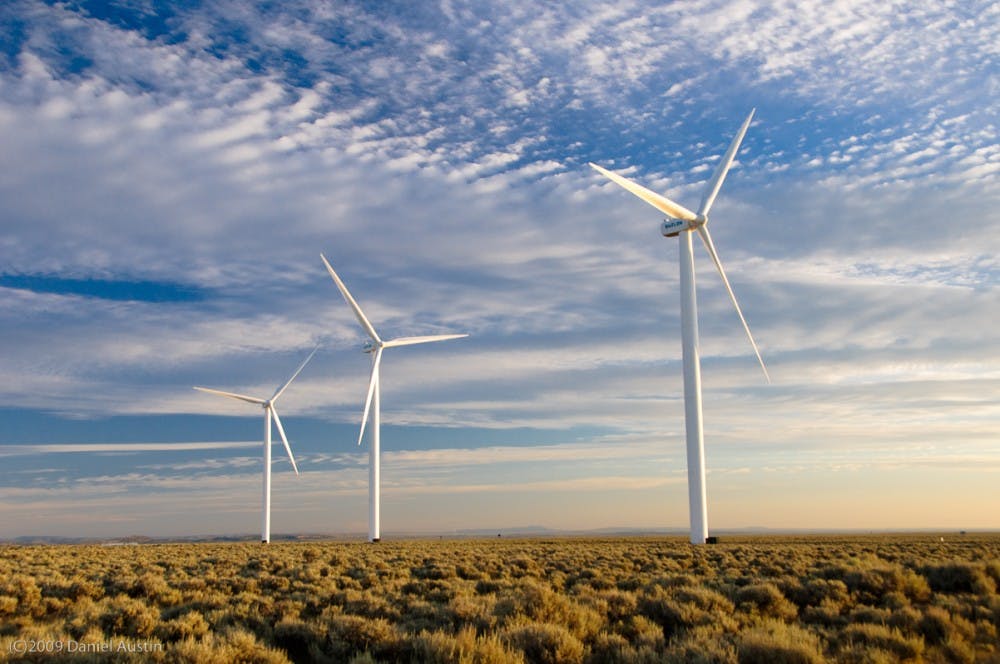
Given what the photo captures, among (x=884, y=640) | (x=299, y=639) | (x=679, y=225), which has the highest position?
(x=679, y=225)

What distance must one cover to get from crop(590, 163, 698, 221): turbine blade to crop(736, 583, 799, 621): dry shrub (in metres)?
32.3

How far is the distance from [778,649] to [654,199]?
45.7 metres

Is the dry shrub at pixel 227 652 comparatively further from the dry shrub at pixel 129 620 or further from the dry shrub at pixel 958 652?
the dry shrub at pixel 958 652

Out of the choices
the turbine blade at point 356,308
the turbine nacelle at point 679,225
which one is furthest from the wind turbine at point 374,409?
the turbine nacelle at point 679,225

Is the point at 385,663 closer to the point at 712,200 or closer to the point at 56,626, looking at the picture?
the point at 56,626

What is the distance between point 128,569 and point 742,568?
88.2ft

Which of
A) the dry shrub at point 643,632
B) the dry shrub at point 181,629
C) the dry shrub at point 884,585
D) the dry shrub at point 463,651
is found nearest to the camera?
the dry shrub at point 463,651

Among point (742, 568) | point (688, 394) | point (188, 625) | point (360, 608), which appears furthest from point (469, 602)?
point (688, 394)

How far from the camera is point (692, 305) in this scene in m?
52.9

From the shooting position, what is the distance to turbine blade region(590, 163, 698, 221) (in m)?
47.3

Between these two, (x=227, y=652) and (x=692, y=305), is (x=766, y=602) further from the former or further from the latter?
(x=692, y=305)

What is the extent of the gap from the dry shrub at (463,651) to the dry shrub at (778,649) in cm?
361

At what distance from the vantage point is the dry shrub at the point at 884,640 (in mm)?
11797

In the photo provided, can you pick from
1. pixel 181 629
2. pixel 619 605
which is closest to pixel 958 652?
pixel 619 605
